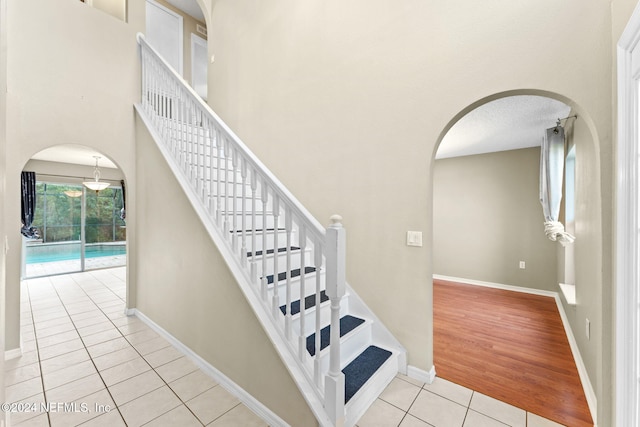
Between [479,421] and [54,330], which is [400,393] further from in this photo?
→ [54,330]

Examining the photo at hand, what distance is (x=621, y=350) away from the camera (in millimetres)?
1211

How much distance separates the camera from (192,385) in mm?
1987

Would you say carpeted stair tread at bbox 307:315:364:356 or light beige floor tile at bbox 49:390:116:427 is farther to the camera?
carpeted stair tread at bbox 307:315:364:356

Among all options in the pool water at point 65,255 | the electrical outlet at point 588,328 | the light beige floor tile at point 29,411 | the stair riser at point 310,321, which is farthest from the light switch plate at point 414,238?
the pool water at point 65,255

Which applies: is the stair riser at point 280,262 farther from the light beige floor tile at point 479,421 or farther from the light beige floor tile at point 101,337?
the light beige floor tile at point 101,337

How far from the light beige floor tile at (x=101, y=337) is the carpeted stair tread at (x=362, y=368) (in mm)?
2483

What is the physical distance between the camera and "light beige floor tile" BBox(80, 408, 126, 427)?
1.61m

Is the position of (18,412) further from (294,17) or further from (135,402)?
(294,17)

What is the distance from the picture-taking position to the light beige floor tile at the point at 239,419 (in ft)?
5.36

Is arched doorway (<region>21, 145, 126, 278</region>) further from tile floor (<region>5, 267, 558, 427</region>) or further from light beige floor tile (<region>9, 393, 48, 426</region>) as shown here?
light beige floor tile (<region>9, 393, 48, 426</region>)

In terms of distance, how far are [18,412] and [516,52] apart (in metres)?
3.95

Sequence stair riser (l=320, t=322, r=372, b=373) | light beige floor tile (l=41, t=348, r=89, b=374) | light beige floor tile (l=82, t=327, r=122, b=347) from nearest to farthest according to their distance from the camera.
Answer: stair riser (l=320, t=322, r=372, b=373), light beige floor tile (l=41, t=348, r=89, b=374), light beige floor tile (l=82, t=327, r=122, b=347)

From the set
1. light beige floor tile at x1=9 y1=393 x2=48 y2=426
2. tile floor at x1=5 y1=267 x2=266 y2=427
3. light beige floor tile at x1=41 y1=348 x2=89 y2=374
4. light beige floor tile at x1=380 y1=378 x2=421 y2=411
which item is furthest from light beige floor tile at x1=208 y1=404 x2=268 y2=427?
light beige floor tile at x1=41 y1=348 x2=89 y2=374

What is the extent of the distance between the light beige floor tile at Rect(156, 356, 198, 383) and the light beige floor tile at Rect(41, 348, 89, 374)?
780 mm
